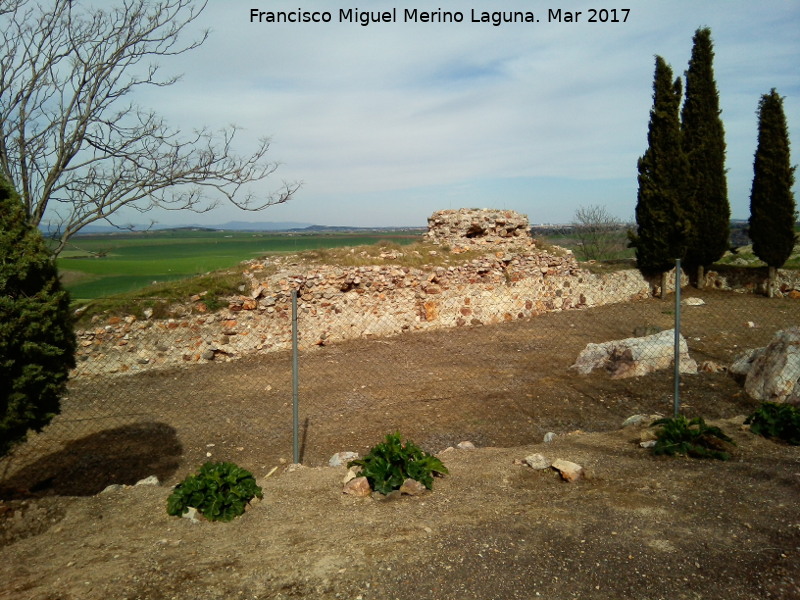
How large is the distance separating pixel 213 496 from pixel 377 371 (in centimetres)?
569

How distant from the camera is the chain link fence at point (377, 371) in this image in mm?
6789

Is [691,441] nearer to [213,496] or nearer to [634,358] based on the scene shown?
[634,358]

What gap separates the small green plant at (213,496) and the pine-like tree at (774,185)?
19545 mm

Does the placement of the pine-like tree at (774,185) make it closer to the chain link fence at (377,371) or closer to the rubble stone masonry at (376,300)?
the rubble stone masonry at (376,300)

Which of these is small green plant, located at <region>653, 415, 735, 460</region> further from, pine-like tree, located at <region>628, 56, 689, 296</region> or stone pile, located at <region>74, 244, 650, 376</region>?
pine-like tree, located at <region>628, 56, 689, 296</region>

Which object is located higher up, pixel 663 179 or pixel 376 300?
pixel 663 179

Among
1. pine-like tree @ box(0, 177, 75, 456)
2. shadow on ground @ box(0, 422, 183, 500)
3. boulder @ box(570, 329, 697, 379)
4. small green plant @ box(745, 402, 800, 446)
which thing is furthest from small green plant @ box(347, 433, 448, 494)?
boulder @ box(570, 329, 697, 379)

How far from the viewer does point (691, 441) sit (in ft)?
17.9

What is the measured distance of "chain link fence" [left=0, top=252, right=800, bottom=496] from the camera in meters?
6.79

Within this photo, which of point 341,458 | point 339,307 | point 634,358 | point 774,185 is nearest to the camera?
point 341,458

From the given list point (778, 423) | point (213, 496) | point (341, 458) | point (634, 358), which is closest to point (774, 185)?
point (634, 358)

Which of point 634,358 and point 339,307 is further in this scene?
point 339,307

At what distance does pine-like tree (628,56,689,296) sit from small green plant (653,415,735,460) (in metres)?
14.5

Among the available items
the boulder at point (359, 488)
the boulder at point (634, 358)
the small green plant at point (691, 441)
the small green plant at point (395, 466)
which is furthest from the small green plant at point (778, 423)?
the boulder at point (359, 488)
